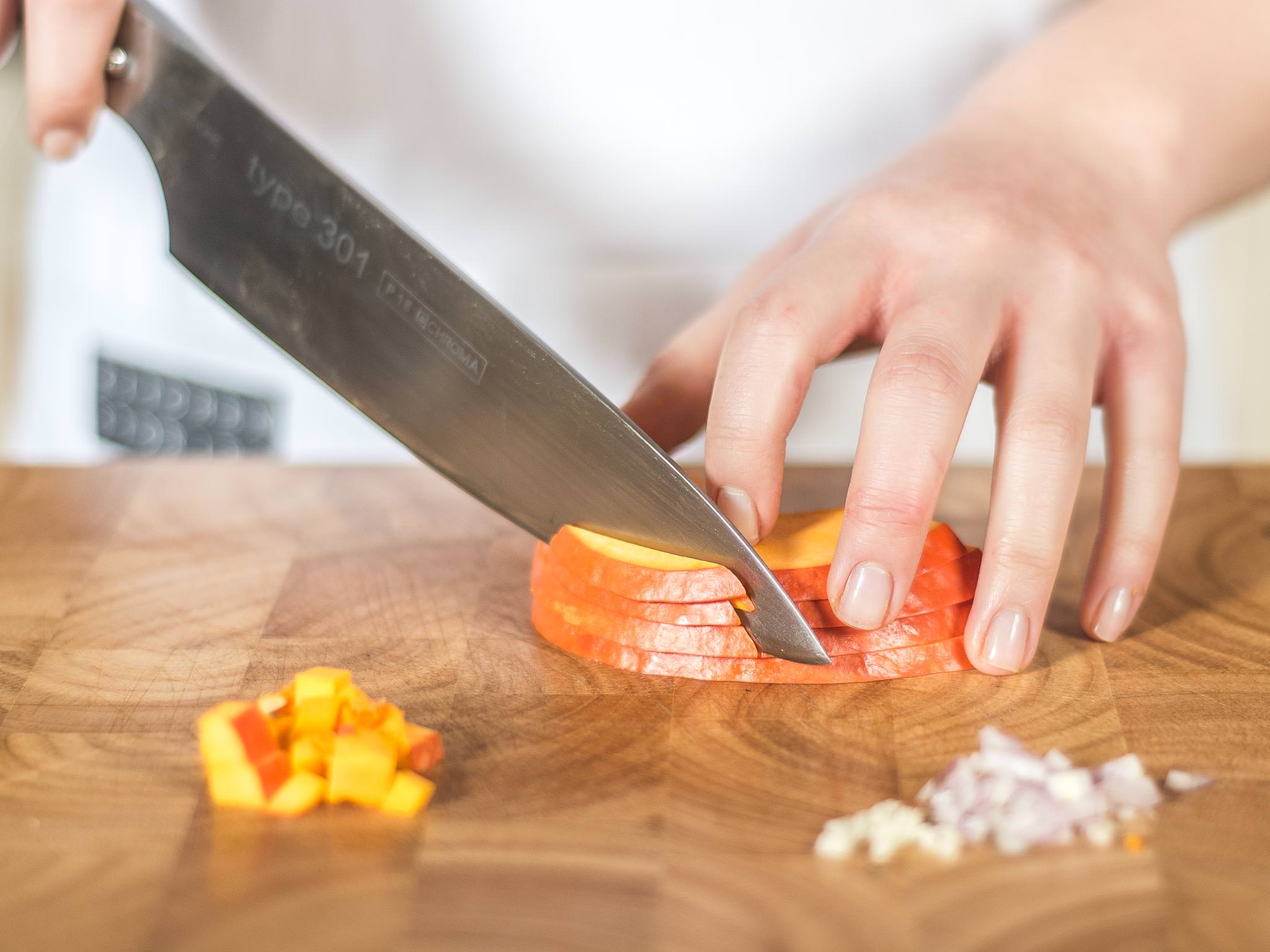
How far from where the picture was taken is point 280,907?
97cm

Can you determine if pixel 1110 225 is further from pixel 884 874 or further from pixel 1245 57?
pixel 884 874

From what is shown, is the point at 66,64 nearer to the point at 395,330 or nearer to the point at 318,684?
the point at 395,330

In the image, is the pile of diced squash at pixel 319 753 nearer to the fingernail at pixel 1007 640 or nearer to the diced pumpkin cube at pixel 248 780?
the diced pumpkin cube at pixel 248 780

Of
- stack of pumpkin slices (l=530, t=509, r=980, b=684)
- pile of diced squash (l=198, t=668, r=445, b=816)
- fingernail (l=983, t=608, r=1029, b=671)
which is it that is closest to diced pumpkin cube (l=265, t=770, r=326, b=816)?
pile of diced squash (l=198, t=668, r=445, b=816)

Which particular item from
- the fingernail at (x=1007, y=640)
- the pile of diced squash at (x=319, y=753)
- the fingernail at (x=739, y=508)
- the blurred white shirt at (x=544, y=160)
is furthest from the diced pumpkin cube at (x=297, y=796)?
the blurred white shirt at (x=544, y=160)

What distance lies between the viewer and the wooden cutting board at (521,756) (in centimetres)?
96

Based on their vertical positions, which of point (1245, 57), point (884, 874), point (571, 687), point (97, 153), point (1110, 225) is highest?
point (97, 153)

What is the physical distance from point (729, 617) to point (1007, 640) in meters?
0.27

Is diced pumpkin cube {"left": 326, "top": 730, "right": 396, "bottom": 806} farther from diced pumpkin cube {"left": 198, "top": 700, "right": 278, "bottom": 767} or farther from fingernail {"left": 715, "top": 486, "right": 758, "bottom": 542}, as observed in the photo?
fingernail {"left": 715, "top": 486, "right": 758, "bottom": 542}

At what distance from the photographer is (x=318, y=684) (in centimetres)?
111

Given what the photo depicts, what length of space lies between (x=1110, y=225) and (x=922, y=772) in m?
0.70

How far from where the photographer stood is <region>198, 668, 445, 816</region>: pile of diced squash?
1.05 metres

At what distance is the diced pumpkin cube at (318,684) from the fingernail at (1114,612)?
770mm

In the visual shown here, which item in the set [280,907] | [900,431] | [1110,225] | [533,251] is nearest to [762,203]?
[533,251]
